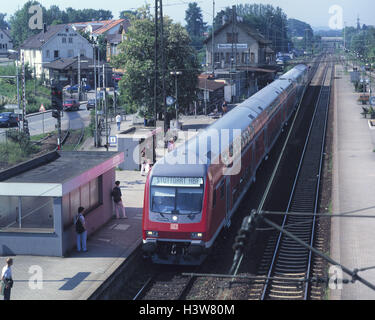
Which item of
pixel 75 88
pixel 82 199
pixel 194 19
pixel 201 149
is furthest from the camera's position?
pixel 194 19

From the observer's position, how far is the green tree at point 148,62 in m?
42.0

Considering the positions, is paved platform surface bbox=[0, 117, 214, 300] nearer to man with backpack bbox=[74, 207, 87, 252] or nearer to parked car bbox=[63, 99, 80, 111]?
man with backpack bbox=[74, 207, 87, 252]

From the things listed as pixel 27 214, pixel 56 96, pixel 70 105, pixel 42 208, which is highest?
pixel 56 96

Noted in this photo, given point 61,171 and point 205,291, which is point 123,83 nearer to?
point 61,171

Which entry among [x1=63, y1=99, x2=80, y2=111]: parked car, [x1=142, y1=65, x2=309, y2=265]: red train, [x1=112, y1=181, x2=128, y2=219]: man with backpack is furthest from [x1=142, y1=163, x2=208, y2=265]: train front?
[x1=63, y1=99, x2=80, y2=111]: parked car

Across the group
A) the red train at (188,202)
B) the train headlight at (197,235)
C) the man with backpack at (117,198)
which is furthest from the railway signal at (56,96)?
the train headlight at (197,235)

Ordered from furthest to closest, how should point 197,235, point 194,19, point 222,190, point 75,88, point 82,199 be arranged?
point 194,19 → point 75,88 → point 82,199 → point 222,190 → point 197,235

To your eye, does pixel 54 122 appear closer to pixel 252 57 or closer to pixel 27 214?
pixel 27 214

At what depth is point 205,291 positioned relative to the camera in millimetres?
14664

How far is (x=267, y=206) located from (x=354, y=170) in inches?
323

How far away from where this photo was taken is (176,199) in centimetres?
1556

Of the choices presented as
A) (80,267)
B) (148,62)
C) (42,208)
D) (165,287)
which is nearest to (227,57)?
(148,62)

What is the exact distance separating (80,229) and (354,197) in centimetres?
1210

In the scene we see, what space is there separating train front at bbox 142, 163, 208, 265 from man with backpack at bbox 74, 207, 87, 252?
79.9 inches
